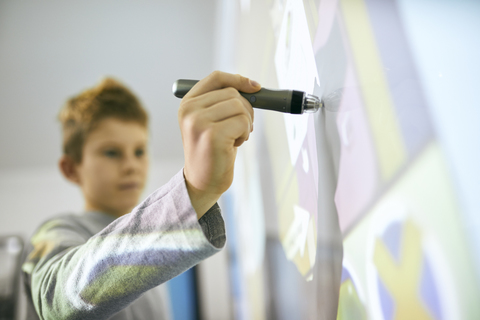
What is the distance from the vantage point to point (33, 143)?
1.73 metres

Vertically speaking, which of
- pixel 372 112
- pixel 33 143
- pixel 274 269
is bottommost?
pixel 274 269

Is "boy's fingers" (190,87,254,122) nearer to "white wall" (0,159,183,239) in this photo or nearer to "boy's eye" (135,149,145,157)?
"boy's eye" (135,149,145,157)

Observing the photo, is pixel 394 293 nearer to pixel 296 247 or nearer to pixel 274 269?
pixel 296 247

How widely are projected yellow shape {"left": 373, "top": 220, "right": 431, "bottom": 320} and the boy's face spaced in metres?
0.72

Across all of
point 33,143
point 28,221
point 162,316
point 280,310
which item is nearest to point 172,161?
point 33,143

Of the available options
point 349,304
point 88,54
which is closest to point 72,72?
point 88,54

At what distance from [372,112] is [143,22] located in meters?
1.20

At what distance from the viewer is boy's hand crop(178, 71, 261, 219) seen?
248 mm

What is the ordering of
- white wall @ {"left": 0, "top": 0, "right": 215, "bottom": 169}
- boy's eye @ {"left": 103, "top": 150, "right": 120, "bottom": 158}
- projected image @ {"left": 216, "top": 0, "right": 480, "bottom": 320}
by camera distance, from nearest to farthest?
projected image @ {"left": 216, "top": 0, "right": 480, "bottom": 320}, boy's eye @ {"left": 103, "top": 150, "right": 120, "bottom": 158}, white wall @ {"left": 0, "top": 0, "right": 215, "bottom": 169}

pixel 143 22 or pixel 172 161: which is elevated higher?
pixel 143 22

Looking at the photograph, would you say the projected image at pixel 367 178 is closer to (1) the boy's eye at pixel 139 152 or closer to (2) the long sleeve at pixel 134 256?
(2) the long sleeve at pixel 134 256

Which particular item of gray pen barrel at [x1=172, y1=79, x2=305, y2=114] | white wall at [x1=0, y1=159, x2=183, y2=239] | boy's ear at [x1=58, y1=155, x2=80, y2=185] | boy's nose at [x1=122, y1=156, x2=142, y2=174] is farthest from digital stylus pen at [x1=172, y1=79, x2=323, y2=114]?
white wall at [x1=0, y1=159, x2=183, y2=239]

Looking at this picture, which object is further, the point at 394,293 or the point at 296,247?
the point at 296,247

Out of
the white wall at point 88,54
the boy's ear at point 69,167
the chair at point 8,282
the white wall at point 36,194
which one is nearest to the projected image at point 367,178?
the boy's ear at point 69,167
